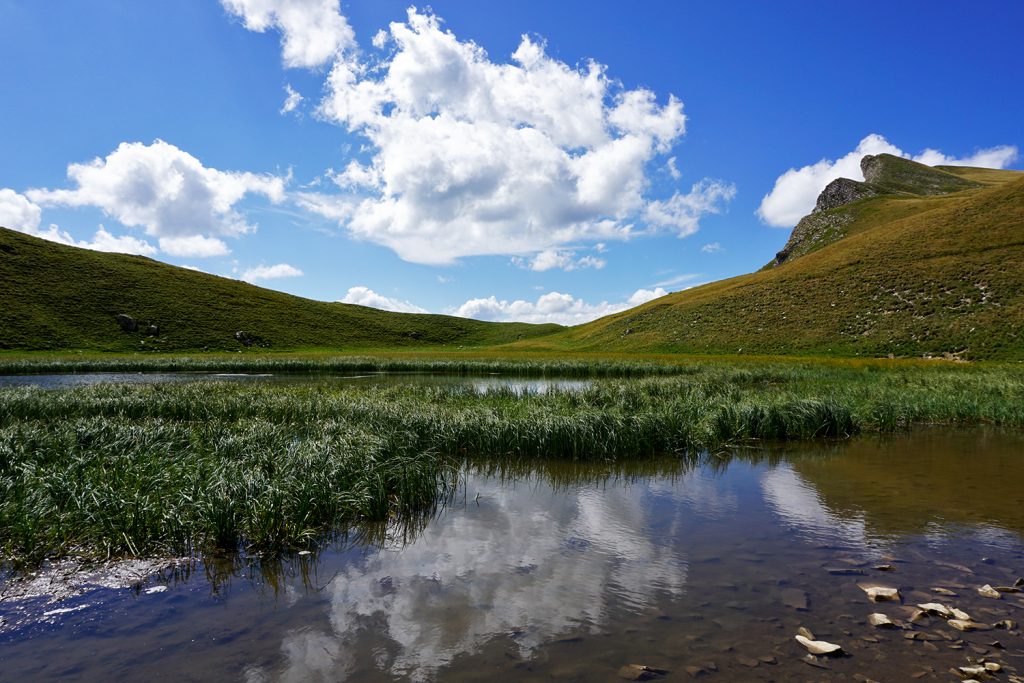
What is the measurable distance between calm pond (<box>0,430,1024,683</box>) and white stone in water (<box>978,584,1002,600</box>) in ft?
0.27

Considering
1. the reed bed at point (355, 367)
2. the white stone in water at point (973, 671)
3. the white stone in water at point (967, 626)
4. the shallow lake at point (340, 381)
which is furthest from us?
the reed bed at point (355, 367)

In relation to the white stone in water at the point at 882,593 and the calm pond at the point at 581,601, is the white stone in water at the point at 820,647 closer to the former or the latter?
the calm pond at the point at 581,601

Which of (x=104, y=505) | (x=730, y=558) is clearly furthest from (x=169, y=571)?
(x=730, y=558)

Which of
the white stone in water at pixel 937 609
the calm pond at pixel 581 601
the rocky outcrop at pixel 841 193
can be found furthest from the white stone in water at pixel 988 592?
the rocky outcrop at pixel 841 193

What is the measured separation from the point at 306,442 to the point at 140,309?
101m

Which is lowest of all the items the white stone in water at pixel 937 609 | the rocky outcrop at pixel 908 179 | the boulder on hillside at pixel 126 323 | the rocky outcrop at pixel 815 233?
the white stone in water at pixel 937 609

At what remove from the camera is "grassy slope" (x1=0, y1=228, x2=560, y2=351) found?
78.3 m

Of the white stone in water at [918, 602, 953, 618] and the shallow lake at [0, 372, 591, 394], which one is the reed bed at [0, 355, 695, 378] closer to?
the shallow lake at [0, 372, 591, 394]

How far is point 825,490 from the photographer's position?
38.1 ft

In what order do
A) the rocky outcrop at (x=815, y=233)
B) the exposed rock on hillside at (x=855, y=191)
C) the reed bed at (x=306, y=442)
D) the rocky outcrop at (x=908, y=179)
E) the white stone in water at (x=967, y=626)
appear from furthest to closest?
the rocky outcrop at (x=908, y=179) → the exposed rock on hillside at (x=855, y=191) → the rocky outcrop at (x=815, y=233) → the reed bed at (x=306, y=442) → the white stone in water at (x=967, y=626)

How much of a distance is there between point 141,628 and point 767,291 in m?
84.9

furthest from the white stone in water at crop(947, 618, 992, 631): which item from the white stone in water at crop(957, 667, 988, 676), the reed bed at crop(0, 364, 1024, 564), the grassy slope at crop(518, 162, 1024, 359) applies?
the grassy slope at crop(518, 162, 1024, 359)

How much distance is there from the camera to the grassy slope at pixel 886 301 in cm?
5247

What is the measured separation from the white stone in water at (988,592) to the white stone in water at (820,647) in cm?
274
